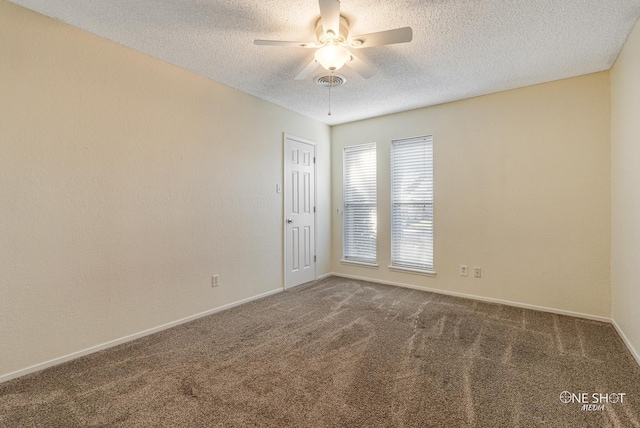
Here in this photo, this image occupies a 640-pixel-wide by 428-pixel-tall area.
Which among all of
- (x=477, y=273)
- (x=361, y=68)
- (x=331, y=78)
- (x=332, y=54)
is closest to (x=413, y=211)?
(x=477, y=273)

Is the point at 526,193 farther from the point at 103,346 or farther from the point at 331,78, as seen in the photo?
the point at 103,346

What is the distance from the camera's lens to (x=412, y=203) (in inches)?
170

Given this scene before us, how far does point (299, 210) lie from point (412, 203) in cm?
165

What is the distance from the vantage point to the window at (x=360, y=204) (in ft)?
15.4

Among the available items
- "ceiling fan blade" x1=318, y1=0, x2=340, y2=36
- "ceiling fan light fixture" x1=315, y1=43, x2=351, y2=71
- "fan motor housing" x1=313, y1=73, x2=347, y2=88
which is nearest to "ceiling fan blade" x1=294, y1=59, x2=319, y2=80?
"ceiling fan light fixture" x1=315, y1=43, x2=351, y2=71

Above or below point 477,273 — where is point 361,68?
above

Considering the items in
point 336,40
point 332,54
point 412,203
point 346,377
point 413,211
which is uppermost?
point 336,40

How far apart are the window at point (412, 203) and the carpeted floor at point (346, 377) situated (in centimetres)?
125

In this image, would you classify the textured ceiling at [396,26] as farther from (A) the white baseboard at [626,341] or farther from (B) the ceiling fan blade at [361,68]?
(A) the white baseboard at [626,341]

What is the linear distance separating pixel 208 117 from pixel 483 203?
135 inches

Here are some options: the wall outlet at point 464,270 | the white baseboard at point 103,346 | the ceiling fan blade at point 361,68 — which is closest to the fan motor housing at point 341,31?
the ceiling fan blade at point 361,68

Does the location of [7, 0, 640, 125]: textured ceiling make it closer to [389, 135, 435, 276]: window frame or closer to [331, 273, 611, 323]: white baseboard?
[389, 135, 435, 276]: window frame

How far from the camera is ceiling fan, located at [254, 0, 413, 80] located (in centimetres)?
191

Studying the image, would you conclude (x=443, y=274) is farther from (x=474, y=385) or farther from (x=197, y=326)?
(x=197, y=326)
